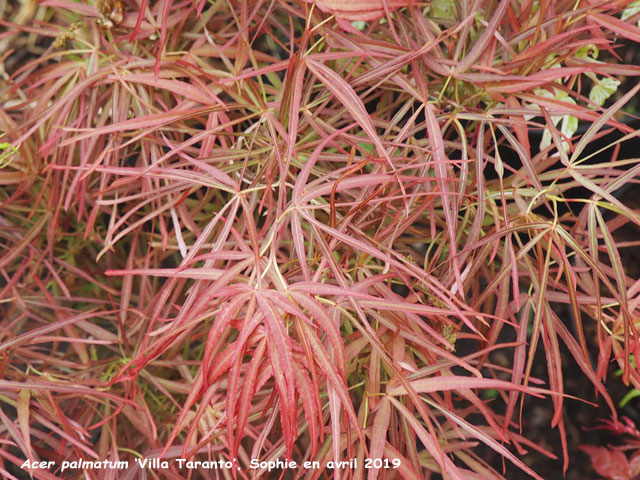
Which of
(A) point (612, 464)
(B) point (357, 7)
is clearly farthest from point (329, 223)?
(A) point (612, 464)

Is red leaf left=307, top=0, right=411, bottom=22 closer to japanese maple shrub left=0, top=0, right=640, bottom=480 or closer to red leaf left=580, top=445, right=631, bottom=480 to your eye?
japanese maple shrub left=0, top=0, right=640, bottom=480

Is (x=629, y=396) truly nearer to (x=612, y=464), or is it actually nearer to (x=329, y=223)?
(x=612, y=464)

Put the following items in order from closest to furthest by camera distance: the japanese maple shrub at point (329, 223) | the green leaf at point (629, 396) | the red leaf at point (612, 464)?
1. the japanese maple shrub at point (329, 223)
2. the red leaf at point (612, 464)
3. the green leaf at point (629, 396)

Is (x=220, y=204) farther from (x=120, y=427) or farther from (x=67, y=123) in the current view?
(x=120, y=427)

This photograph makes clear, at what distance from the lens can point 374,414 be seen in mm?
487

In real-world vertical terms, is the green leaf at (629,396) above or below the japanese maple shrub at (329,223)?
below

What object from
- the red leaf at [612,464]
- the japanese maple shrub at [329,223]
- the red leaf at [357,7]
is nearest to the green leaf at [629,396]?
A: the red leaf at [612,464]

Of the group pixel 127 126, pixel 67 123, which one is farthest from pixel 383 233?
pixel 67 123

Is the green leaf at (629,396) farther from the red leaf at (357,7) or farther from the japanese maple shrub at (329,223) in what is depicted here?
the red leaf at (357,7)

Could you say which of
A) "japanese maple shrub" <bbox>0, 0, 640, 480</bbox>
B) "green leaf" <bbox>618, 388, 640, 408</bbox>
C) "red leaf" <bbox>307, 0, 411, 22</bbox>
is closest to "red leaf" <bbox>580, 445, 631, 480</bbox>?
"green leaf" <bbox>618, 388, 640, 408</bbox>

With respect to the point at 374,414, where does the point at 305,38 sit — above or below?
above

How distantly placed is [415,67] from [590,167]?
18 centimetres

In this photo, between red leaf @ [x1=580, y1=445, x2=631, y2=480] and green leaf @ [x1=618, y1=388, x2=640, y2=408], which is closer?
red leaf @ [x1=580, y1=445, x2=631, y2=480]

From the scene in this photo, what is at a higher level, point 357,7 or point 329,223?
point 357,7
